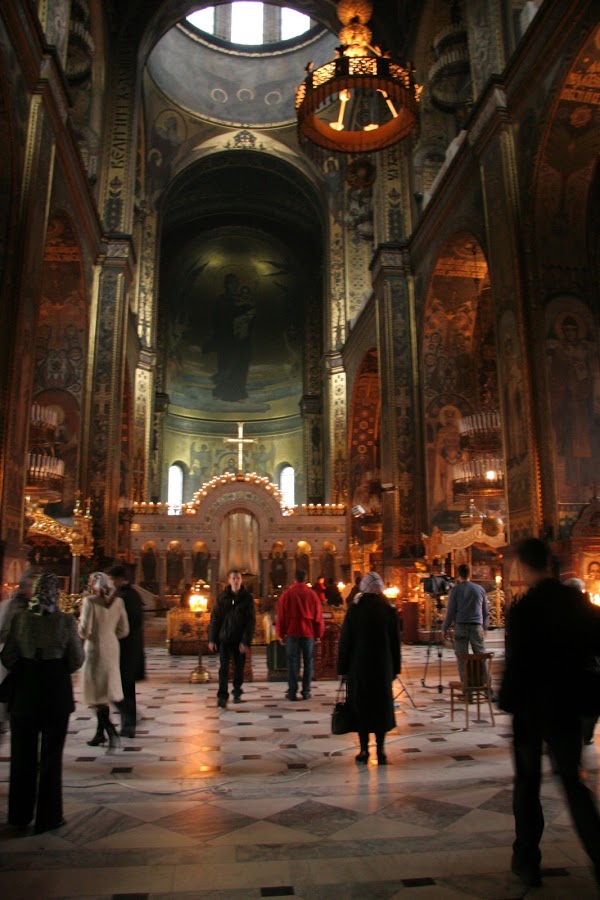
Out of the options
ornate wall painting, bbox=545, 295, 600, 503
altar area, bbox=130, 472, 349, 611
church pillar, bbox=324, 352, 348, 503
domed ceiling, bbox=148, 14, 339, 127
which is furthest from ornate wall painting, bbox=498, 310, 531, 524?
domed ceiling, bbox=148, 14, 339, 127

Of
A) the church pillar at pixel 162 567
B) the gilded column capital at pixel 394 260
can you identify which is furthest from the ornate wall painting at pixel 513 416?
the church pillar at pixel 162 567

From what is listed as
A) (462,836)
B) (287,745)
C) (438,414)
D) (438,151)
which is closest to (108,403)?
(438,414)

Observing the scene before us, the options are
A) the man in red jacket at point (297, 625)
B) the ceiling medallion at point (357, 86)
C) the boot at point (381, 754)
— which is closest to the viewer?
the boot at point (381, 754)

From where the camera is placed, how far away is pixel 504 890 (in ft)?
9.43

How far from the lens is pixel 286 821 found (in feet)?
12.4

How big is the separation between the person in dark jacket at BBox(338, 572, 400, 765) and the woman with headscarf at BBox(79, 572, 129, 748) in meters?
1.77

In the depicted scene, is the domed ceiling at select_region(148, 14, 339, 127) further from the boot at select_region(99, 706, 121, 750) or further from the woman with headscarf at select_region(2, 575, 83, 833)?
the woman with headscarf at select_region(2, 575, 83, 833)

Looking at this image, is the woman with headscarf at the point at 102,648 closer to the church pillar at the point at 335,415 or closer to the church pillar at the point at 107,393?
the church pillar at the point at 107,393

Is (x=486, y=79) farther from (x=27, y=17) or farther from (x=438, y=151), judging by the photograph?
(x=27, y=17)

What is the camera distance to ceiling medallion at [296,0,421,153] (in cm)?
1244

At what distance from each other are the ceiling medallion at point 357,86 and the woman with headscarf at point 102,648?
1027 cm

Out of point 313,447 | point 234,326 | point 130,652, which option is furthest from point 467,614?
point 234,326

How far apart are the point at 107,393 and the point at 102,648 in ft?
36.6

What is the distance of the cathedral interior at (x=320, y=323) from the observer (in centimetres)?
454
